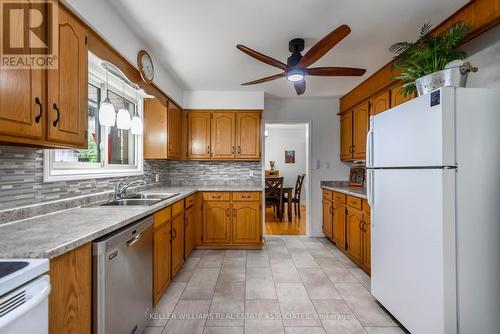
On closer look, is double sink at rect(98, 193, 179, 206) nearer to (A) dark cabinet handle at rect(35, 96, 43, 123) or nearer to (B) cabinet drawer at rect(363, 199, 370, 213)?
(A) dark cabinet handle at rect(35, 96, 43, 123)

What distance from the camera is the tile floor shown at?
69.0 inches

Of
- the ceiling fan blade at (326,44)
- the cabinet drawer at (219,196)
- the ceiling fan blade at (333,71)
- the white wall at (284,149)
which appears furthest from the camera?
the white wall at (284,149)

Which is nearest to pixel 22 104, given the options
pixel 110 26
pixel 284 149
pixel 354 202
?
pixel 110 26

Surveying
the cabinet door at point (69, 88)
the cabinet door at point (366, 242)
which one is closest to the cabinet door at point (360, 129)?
the cabinet door at point (366, 242)

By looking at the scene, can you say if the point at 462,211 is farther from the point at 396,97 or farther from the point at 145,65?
the point at 145,65

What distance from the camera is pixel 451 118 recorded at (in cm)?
135

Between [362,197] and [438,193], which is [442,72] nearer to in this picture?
[438,193]

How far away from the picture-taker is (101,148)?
2330 mm

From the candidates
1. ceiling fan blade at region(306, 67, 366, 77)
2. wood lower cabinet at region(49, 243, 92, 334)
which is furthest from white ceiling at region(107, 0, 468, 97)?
wood lower cabinet at region(49, 243, 92, 334)

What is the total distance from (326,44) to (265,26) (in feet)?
1.87

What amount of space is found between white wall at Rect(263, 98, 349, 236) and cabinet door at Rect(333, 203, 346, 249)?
630 mm

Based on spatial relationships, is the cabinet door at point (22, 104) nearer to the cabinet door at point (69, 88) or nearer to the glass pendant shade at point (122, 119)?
the cabinet door at point (69, 88)

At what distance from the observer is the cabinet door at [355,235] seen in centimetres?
270

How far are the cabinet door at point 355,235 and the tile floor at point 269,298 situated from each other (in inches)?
5.7
